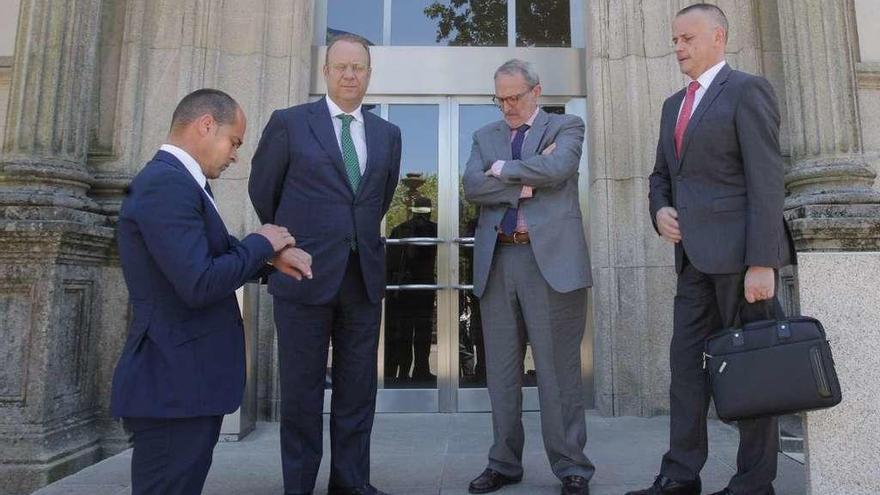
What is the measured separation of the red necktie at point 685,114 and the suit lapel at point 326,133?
5.35ft

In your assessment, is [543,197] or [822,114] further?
[822,114]

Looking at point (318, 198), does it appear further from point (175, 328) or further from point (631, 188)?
point (631, 188)

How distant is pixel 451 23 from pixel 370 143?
11.0 ft

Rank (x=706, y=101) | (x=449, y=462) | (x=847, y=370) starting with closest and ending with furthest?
(x=847, y=370) → (x=706, y=101) → (x=449, y=462)

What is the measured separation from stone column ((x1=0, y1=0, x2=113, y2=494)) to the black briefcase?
372cm

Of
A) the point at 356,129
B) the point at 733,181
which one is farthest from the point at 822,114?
the point at 356,129

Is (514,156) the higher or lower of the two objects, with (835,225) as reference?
higher

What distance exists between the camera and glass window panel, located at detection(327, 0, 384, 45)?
19.7 feet

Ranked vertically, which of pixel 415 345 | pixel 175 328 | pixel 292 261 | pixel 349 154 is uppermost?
pixel 349 154

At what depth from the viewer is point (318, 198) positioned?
303cm

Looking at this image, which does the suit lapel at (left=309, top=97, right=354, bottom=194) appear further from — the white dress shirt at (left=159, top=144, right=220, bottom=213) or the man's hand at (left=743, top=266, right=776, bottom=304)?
the man's hand at (left=743, top=266, right=776, bottom=304)

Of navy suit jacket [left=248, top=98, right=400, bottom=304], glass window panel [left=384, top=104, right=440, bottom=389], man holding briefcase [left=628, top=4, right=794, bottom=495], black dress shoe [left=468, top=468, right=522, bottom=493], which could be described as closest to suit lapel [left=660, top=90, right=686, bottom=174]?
man holding briefcase [left=628, top=4, right=794, bottom=495]

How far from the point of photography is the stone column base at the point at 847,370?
260cm

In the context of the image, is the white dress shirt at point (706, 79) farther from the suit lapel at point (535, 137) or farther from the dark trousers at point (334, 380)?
the dark trousers at point (334, 380)
